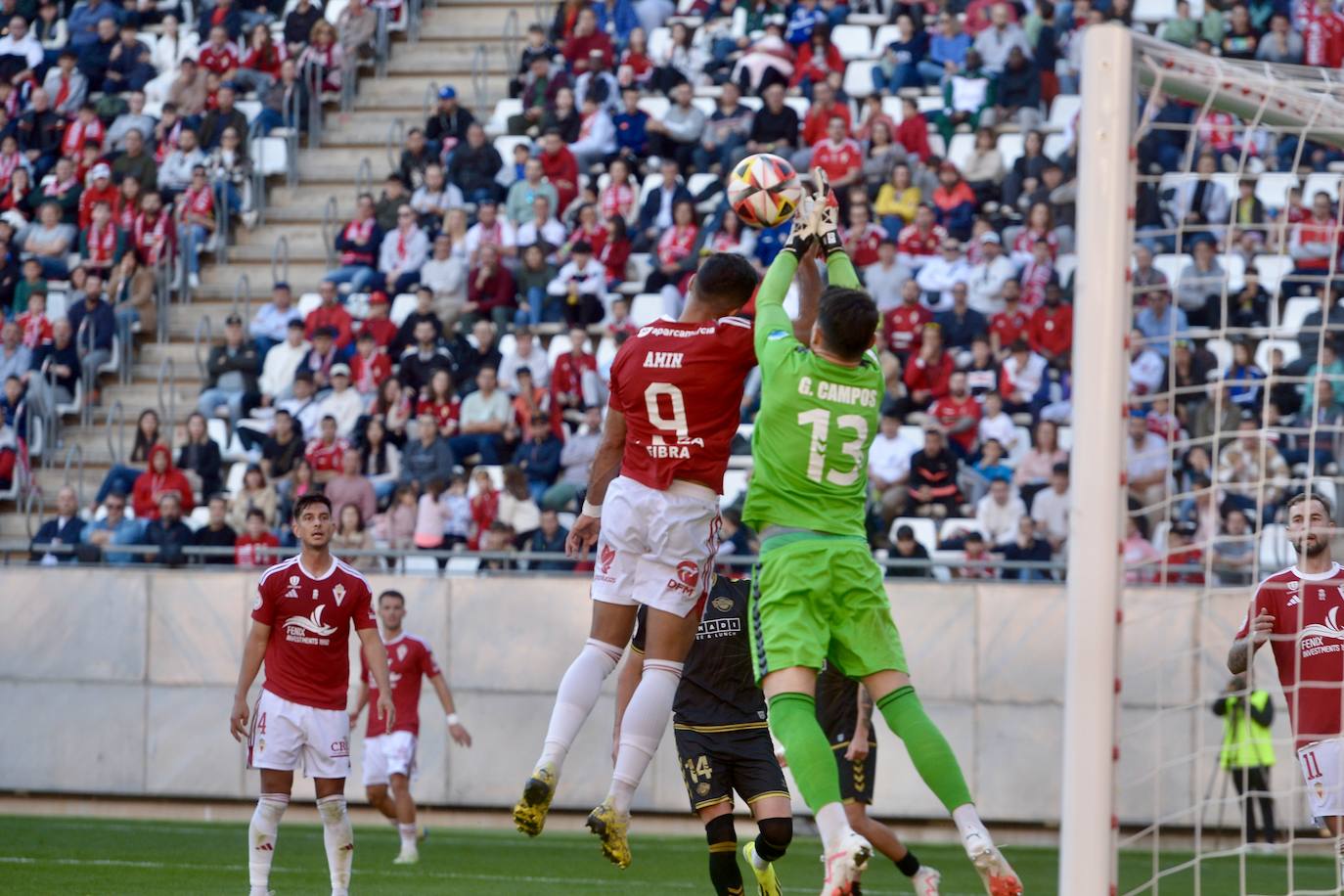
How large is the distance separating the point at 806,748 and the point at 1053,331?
11.6 meters

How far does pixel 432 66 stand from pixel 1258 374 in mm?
12122

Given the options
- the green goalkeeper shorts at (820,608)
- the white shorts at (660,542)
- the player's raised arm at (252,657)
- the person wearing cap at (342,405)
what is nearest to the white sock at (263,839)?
the player's raised arm at (252,657)

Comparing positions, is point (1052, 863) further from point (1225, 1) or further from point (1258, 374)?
point (1225, 1)

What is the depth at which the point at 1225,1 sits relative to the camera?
21031mm

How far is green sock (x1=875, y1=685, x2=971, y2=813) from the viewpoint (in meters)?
7.23

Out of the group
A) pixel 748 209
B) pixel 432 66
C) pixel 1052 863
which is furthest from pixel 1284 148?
pixel 748 209

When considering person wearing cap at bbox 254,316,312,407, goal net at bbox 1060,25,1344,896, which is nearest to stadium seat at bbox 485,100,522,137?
person wearing cap at bbox 254,316,312,407

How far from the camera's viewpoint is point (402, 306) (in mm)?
20953

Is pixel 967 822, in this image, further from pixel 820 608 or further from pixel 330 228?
pixel 330 228

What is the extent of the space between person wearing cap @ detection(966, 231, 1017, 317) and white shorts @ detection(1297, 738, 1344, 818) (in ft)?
33.5

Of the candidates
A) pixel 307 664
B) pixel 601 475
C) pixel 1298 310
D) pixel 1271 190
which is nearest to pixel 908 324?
pixel 1298 310

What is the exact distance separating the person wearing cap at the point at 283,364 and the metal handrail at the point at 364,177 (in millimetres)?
2665

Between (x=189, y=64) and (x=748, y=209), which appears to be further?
(x=189, y=64)

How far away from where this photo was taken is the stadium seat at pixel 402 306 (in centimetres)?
2084
